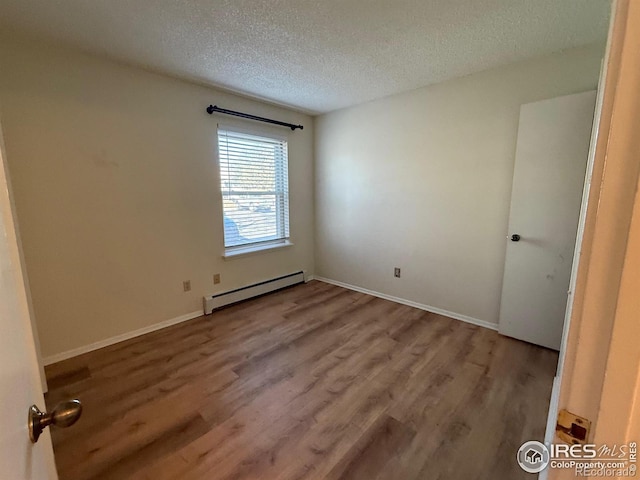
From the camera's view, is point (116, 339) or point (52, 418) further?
point (116, 339)

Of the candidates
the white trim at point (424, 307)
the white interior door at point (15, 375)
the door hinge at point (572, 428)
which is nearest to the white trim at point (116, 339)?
the white trim at point (424, 307)

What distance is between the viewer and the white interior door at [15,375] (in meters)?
0.43

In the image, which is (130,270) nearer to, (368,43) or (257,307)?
(257,307)

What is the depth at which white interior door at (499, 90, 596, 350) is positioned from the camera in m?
2.12

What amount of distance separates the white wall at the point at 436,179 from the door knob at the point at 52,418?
9.95 feet

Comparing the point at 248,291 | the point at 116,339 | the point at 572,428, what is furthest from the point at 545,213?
the point at 116,339

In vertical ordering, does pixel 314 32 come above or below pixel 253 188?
above

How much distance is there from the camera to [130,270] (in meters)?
2.58

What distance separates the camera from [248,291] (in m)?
3.46

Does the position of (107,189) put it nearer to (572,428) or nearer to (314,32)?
(314,32)

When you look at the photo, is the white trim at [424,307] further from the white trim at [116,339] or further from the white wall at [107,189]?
the white trim at [116,339]

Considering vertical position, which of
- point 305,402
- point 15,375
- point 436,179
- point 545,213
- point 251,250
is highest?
point 436,179

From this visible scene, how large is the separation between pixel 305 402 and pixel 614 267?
1830 millimetres

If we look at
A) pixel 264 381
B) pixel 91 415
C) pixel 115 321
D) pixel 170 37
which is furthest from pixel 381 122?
pixel 91 415
